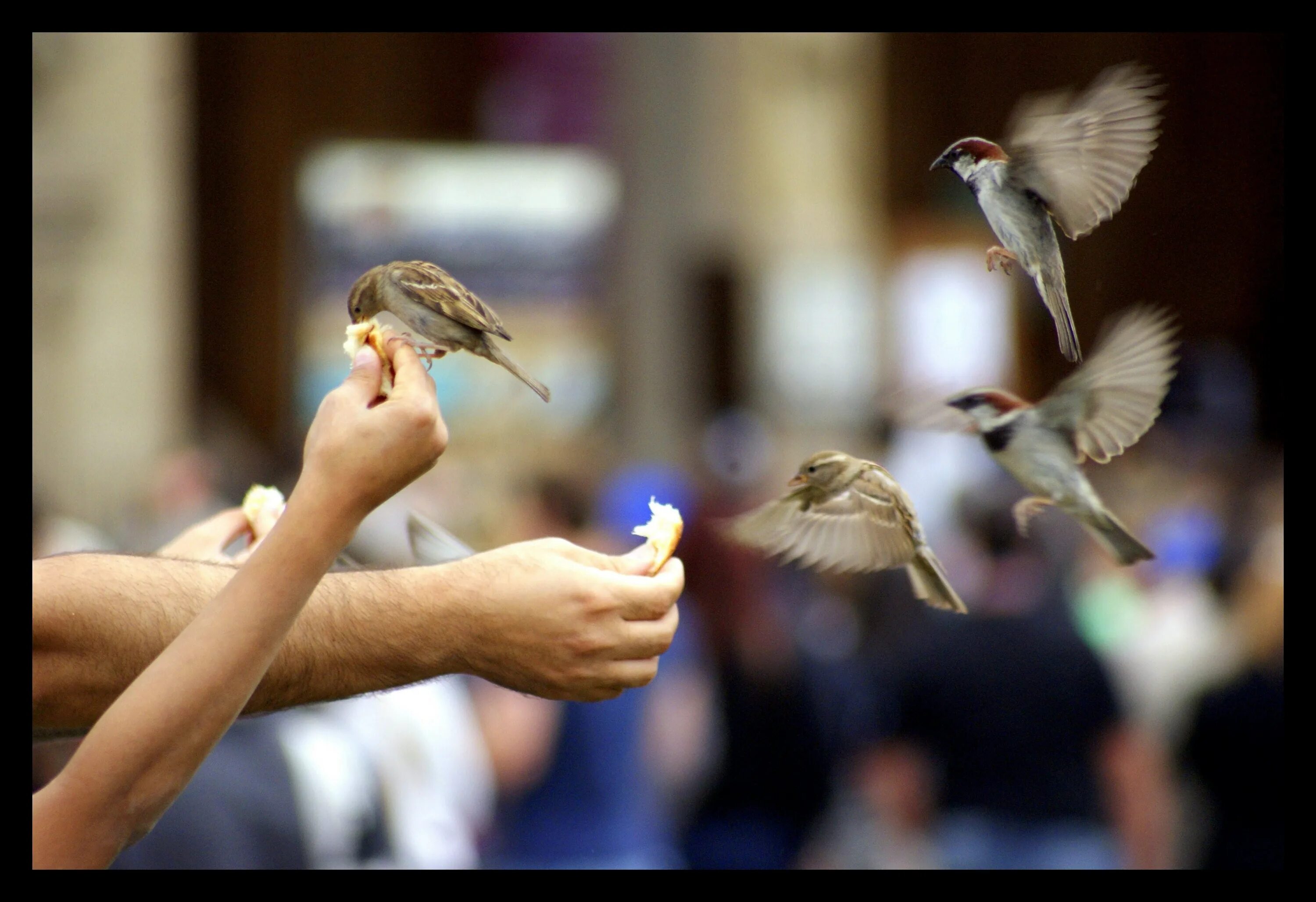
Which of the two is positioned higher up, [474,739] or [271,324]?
[271,324]

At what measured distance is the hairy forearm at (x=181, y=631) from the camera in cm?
192

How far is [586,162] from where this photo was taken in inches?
511

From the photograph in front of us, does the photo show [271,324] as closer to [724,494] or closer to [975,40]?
[975,40]

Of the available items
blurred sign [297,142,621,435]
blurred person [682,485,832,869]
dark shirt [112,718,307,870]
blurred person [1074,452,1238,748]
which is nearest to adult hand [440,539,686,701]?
dark shirt [112,718,307,870]

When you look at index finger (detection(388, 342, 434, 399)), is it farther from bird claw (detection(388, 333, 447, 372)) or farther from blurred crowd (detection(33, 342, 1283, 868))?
blurred crowd (detection(33, 342, 1283, 868))

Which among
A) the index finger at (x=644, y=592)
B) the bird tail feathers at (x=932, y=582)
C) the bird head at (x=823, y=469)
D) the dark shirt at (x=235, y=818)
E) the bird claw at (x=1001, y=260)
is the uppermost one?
the bird claw at (x=1001, y=260)

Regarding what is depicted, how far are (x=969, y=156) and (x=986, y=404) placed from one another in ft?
0.85

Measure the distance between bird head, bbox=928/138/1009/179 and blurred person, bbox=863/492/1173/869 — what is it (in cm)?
365

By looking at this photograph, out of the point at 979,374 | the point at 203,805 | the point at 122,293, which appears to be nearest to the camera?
the point at 979,374

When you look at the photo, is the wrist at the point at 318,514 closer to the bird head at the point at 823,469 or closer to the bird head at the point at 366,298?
the bird head at the point at 366,298

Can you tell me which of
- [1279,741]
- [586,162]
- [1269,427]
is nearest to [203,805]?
[1279,741]

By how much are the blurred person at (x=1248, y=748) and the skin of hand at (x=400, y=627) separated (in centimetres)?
422

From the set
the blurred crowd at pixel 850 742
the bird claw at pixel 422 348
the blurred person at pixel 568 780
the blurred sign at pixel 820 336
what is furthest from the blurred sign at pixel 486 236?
the bird claw at pixel 422 348

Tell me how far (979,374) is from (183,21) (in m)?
1.65
